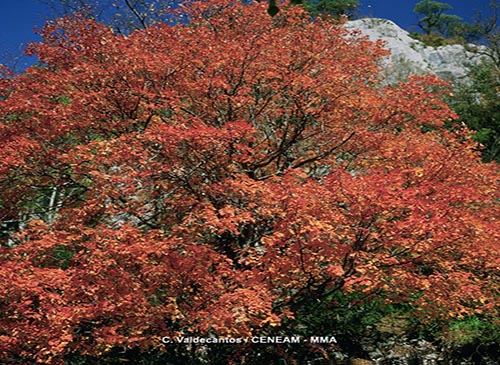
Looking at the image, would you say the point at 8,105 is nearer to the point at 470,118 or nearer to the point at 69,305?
the point at 69,305

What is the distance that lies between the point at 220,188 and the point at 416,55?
32156 millimetres

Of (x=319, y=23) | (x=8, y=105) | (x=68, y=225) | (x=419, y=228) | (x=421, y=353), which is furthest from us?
(x=421, y=353)

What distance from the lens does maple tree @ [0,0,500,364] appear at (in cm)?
759

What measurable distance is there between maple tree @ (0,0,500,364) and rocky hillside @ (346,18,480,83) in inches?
829

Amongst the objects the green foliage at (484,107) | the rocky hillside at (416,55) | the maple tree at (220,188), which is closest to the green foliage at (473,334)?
the maple tree at (220,188)

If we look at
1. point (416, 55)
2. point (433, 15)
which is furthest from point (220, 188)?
point (433, 15)

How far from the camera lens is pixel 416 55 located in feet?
117

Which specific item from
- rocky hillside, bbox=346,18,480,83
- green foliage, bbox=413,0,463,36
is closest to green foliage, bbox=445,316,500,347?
rocky hillside, bbox=346,18,480,83

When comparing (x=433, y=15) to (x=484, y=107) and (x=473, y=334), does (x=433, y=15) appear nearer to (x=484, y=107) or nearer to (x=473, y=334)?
(x=484, y=107)

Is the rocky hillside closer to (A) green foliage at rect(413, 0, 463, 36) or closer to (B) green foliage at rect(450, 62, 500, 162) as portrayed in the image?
(B) green foliage at rect(450, 62, 500, 162)

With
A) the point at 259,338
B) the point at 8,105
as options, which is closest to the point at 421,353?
the point at 259,338

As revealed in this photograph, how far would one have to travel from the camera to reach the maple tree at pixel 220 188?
7.59 meters

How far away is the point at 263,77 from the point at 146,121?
2857mm

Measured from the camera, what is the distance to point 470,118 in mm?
24875
